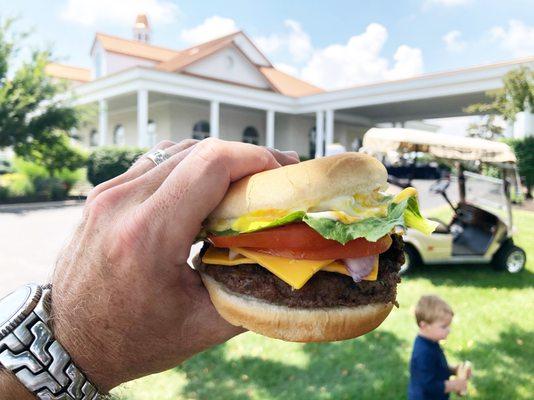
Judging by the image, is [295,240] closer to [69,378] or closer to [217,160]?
[217,160]

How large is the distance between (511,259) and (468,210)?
142cm

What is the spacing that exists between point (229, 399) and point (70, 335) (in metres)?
2.52

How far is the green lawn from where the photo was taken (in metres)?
3.92

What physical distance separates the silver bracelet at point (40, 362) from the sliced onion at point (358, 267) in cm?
110

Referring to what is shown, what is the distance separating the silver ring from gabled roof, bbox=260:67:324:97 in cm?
3389

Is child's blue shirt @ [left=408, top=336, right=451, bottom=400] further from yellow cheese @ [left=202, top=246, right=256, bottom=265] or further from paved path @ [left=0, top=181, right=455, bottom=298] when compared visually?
paved path @ [left=0, top=181, right=455, bottom=298]

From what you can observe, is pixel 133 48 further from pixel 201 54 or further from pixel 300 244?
pixel 300 244

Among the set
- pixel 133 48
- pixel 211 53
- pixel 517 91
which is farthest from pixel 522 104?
pixel 133 48

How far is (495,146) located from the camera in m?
7.77

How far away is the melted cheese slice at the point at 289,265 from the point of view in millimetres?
1788

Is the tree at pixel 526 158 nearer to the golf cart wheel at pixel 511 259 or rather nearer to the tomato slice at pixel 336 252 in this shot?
the golf cart wheel at pixel 511 259

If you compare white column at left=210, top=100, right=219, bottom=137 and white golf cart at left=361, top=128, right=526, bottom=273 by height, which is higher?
white column at left=210, top=100, right=219, bottom=137

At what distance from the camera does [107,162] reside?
2302 centimetres

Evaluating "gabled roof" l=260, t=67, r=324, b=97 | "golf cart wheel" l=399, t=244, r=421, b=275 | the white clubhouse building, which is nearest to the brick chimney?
the white clubhouse building
